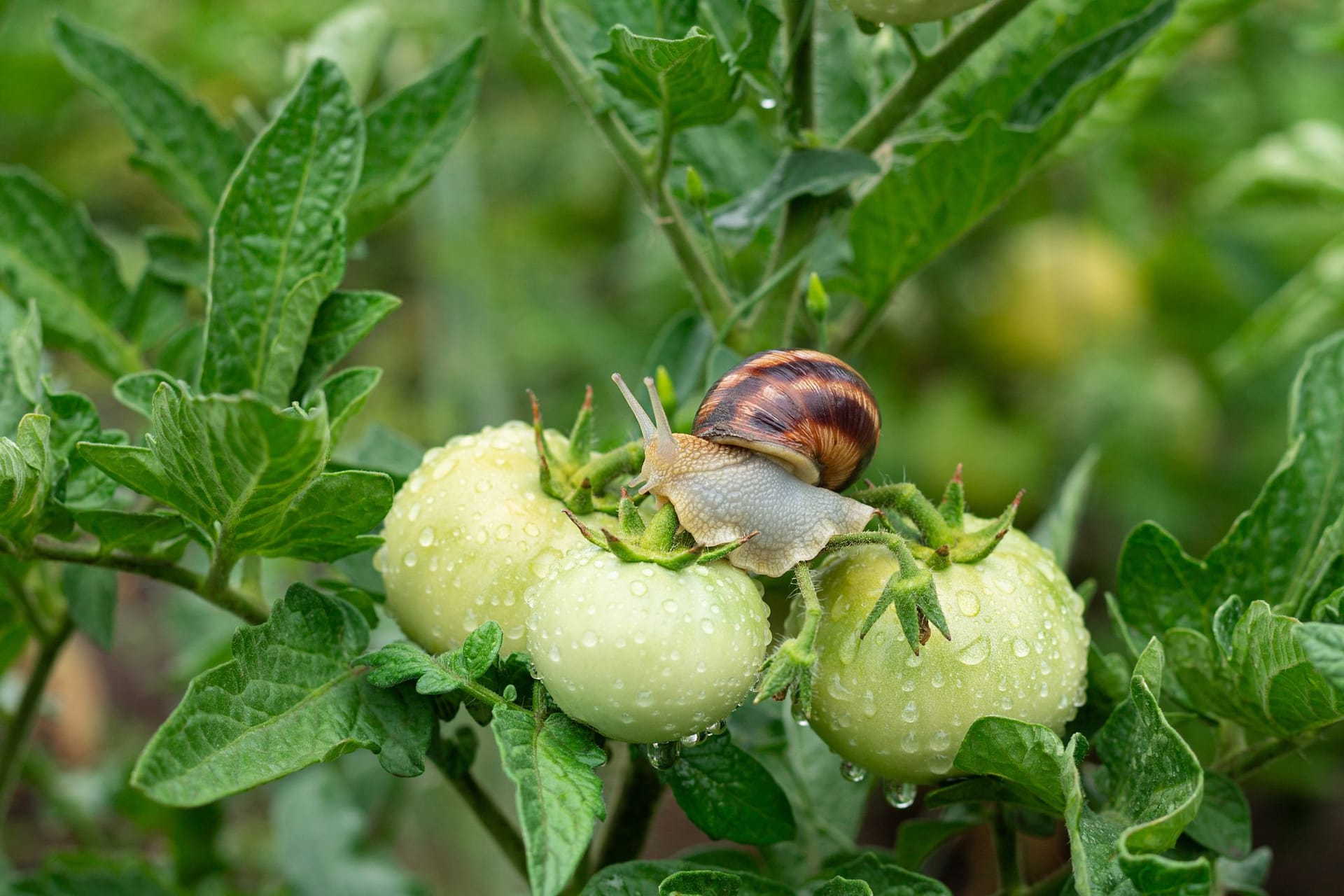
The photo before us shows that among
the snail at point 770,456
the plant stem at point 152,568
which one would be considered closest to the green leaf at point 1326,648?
the snail at point 770,456

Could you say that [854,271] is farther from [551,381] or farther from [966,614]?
[551,381]

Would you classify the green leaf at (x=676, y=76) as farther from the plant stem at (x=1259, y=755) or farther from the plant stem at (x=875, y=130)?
the plant stem at (x=1259, y=755)

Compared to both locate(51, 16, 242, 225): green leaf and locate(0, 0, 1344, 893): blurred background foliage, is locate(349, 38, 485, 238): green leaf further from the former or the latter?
locate(0, 0, 1344, 893): blurred background foliage

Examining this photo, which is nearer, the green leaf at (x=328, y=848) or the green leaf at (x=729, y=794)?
the green leaf at (x=729, y=794)

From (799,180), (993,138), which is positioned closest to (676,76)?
(799,180)

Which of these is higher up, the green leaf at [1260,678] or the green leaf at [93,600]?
the green leaf at [93,600]

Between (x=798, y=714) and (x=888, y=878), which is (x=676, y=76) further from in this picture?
(x=888, y=878)

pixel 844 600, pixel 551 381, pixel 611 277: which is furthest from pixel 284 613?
pixel 611 277
